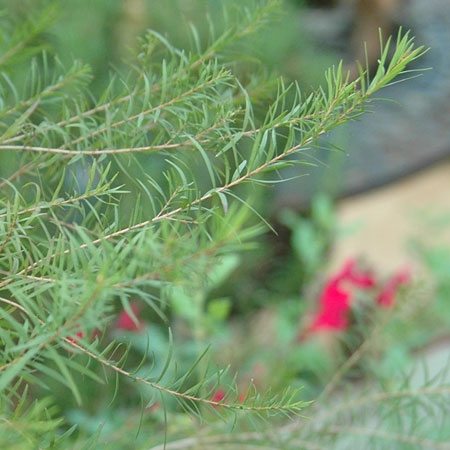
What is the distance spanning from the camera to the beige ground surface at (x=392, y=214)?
2.07 meters

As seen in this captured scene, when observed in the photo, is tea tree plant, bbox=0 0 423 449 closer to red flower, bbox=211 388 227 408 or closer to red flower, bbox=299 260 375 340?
red flower, bbox=211 388 227 408

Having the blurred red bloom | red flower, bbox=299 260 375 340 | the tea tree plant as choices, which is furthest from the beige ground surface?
the tea tree plant

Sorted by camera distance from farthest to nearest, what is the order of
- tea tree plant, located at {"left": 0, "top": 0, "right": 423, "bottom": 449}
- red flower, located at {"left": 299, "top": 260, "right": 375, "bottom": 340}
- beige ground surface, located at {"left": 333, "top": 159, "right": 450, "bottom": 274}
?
beige ground surface, located at {"left": 333, "top": 159, "right": 450, "bottom": 274} → red flower, located at {"left": 299, "top": 260, "right": 375, "bottom": 340} → tea tree plant, located at {"left": 0, "top": 0, "right": 423, "bottom": 449}

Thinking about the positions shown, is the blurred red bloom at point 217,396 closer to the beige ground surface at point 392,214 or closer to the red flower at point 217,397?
the red flower at point 217,397

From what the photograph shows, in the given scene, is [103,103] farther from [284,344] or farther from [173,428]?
[284,344]

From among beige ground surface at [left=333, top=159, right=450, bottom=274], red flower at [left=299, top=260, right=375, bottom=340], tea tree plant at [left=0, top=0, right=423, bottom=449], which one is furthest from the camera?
beige ground surface at [left=333, top=159, right=450, bottom=274]

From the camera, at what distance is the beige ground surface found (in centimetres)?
207

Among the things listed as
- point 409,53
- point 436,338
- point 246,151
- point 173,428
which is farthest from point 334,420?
point 436,338

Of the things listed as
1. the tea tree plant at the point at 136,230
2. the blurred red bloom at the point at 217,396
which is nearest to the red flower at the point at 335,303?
the blurred red bloom at the point at 217,396

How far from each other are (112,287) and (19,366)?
0.04 metres

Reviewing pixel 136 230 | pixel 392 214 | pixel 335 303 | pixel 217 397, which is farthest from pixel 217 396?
pixel 392 214

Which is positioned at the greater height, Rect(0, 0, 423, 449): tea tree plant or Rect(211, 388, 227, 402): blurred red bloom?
Rect(0, 0, 423, 449): tea tree plant

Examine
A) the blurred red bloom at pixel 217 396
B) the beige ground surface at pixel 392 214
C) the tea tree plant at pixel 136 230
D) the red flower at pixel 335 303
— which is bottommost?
the beige ground surface at pixel 392 214

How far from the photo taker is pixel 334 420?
0.71 meters
